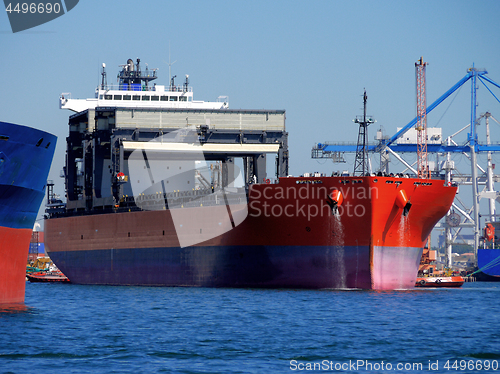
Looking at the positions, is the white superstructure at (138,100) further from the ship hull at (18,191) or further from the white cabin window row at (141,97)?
the ship hull at (18,191)

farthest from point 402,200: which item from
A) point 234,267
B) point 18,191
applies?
point 18,191

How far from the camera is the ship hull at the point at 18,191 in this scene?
21562 millimetres

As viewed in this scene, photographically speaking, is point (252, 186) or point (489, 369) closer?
point (489, 369)

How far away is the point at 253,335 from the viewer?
65.1ft

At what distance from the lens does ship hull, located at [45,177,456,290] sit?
31.4m

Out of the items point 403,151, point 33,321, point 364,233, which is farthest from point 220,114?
point 403,151

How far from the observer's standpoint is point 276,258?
32.7 m

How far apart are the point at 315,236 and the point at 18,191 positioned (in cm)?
1375

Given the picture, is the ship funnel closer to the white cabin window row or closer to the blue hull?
the blue hull

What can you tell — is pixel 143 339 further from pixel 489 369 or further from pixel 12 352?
pixel 489 369

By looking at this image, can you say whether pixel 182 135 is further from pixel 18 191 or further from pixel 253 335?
pixel 253 335

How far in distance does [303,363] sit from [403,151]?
195 ft

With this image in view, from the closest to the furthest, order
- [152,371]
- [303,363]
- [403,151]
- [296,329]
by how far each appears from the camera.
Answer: [152,371]
[303,363]
[296,329]
[403,151]

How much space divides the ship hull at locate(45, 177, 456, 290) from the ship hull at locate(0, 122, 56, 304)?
11.6 meters
